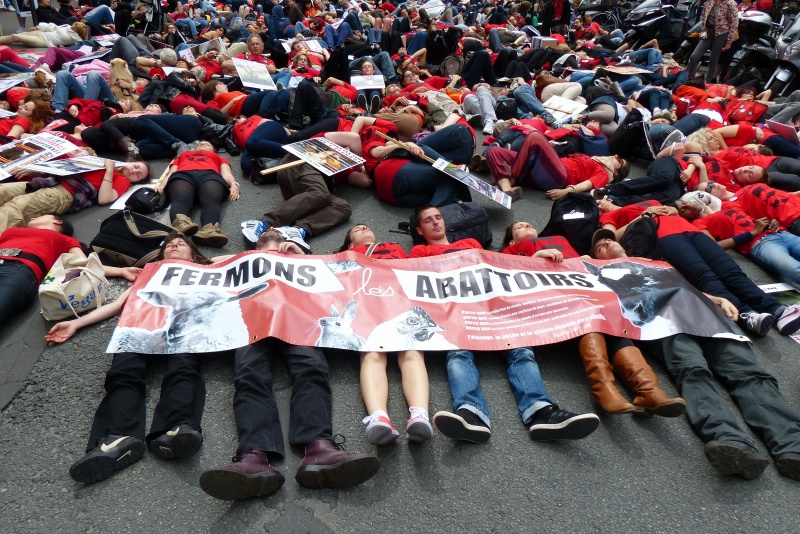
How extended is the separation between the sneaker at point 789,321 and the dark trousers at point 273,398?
3684mm

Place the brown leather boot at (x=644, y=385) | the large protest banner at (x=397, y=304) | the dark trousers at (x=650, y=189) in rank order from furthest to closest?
the dark trousers at (x=650, y=189), the large protest banner at (x=397, y=304), the brown leather boot at (x=644, y=385)

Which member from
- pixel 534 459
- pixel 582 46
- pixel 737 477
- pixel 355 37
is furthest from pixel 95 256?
pixel 582 46

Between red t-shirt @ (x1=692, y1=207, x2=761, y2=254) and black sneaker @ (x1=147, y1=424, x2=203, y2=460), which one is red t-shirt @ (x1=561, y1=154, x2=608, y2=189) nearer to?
red t-shirt @ (x1=692, y1=207, x2=761, y2=254)

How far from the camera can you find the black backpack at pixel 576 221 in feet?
15.6

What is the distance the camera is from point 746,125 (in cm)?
739

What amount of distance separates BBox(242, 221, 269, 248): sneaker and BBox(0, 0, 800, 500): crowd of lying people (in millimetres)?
30

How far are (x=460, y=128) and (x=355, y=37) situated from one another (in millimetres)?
11112

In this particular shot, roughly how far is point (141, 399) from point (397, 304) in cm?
170

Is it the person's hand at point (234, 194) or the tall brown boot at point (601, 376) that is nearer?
the tall brown boot at point (601, 376)

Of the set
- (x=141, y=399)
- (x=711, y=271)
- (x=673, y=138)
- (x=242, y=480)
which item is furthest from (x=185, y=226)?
(x=673, y=138)

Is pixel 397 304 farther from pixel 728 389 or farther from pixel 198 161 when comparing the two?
pixel 198 161

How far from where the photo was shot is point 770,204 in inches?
210

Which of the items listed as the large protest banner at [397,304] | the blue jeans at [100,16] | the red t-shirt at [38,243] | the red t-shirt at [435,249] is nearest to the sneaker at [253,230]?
the large protest banner at [397,304]

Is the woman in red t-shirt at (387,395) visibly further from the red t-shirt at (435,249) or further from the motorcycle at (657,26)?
the motorcycle at (657,26)
